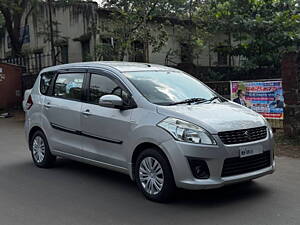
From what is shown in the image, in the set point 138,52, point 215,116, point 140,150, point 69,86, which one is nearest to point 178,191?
point 140,150

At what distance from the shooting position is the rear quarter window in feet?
25.4

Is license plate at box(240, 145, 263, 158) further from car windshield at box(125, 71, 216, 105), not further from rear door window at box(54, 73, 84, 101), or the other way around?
rear door window at box(54, 73, 84, 101)

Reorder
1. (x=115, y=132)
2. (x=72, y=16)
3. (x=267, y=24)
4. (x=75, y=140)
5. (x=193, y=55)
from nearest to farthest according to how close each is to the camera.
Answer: (x=115, y=132) < (x=75, y=140) < (x=267, y=24) < (x=193, y=55) < (x=72, y=16)

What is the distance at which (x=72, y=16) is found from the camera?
2212cm

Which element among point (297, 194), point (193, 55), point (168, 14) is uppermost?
point (168, 14)

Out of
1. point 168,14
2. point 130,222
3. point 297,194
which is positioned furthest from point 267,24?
point 130,222

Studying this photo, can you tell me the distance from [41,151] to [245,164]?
404 centimetres

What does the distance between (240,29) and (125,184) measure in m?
10.0

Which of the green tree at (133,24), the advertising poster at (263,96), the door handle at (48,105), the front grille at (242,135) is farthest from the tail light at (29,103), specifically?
the green tree at (133,24)

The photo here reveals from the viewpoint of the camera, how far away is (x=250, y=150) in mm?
5281

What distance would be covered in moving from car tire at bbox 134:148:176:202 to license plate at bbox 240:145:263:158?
3.07 ft

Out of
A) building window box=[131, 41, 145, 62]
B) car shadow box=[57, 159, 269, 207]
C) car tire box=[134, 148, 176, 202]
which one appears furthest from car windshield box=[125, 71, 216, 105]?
building window box=[131, 41, 145, 62]

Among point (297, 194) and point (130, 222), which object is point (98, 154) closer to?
point (130, 222)

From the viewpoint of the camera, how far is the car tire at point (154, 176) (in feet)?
17.1
